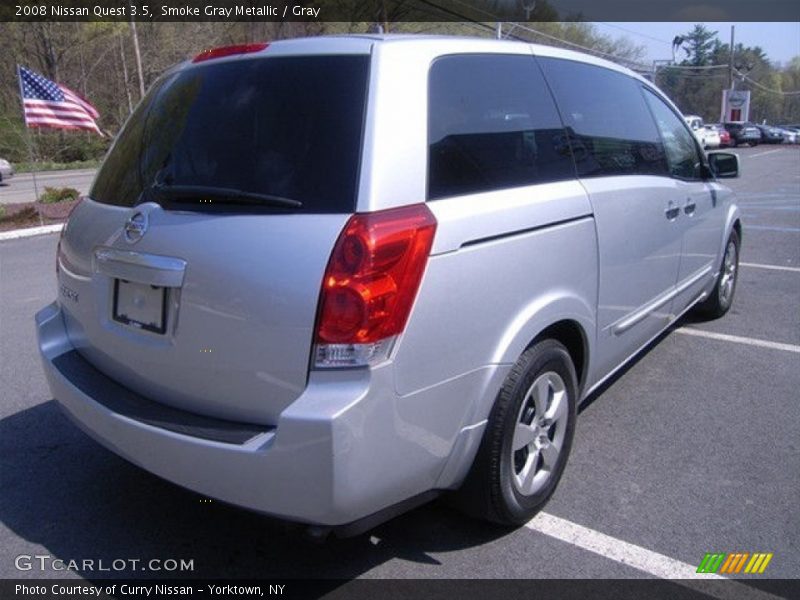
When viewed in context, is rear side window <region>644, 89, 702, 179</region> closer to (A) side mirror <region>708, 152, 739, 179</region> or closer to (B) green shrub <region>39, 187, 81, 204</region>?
(A) side mirror <region>708, 152, 739, 179</region>

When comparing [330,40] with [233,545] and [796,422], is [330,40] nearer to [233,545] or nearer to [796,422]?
[233,545]

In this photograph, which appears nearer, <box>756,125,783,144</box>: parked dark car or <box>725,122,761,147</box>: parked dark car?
<box>725,122,761,147</box>: parked dark car

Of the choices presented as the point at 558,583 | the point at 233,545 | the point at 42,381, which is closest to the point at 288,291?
the point at 233,545

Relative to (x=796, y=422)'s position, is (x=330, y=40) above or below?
above

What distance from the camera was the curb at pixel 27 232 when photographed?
33.2 feet

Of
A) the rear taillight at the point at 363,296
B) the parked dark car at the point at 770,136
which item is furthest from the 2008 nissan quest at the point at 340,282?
the parked dark car at the point at 770,136

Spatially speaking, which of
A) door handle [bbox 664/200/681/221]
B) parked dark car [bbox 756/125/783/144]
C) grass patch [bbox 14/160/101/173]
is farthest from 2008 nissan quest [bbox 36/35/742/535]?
parked dark car [bbox 756/125/783/144]

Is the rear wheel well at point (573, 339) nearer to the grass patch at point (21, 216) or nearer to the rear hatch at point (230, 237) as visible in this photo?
the rear hatch at point (230, 237)

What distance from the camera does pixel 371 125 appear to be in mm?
2230

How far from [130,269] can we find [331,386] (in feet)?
2.99

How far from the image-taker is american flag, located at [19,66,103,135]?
432 inches

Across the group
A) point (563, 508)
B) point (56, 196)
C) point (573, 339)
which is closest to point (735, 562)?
point (563, 508)

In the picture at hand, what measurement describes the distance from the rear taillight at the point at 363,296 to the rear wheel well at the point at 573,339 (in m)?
0.84

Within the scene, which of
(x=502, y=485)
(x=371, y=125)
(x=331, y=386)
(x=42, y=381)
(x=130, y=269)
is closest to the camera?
(x=331, y=386)
